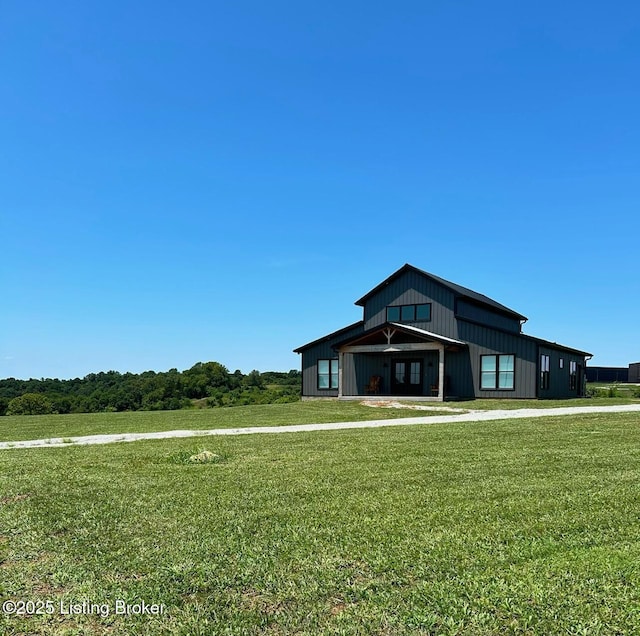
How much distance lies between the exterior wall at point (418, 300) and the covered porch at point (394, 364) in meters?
0.76

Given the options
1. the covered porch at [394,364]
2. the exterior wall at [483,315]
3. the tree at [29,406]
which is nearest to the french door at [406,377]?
the covered porch at [394,364]

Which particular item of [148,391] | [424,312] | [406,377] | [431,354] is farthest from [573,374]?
[148,391]

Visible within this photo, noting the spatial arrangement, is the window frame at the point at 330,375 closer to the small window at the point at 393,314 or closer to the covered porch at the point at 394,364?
the covered porch at the point at 394,364

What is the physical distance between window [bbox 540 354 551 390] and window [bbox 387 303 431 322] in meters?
5.55

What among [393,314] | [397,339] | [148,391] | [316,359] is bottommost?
[148,391]

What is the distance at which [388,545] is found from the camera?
3.53 metres

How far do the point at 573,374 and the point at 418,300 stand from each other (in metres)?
9.74

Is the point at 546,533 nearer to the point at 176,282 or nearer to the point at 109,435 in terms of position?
the point at 109,435

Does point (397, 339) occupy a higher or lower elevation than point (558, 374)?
higher

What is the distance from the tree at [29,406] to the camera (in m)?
33.9

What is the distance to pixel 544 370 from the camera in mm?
22672

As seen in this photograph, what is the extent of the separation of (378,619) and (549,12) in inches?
642

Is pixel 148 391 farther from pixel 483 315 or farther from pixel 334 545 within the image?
pixel 334 545

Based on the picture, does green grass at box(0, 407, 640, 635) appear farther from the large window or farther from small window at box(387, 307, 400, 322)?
small window at box(387, 307, 400, 322)
